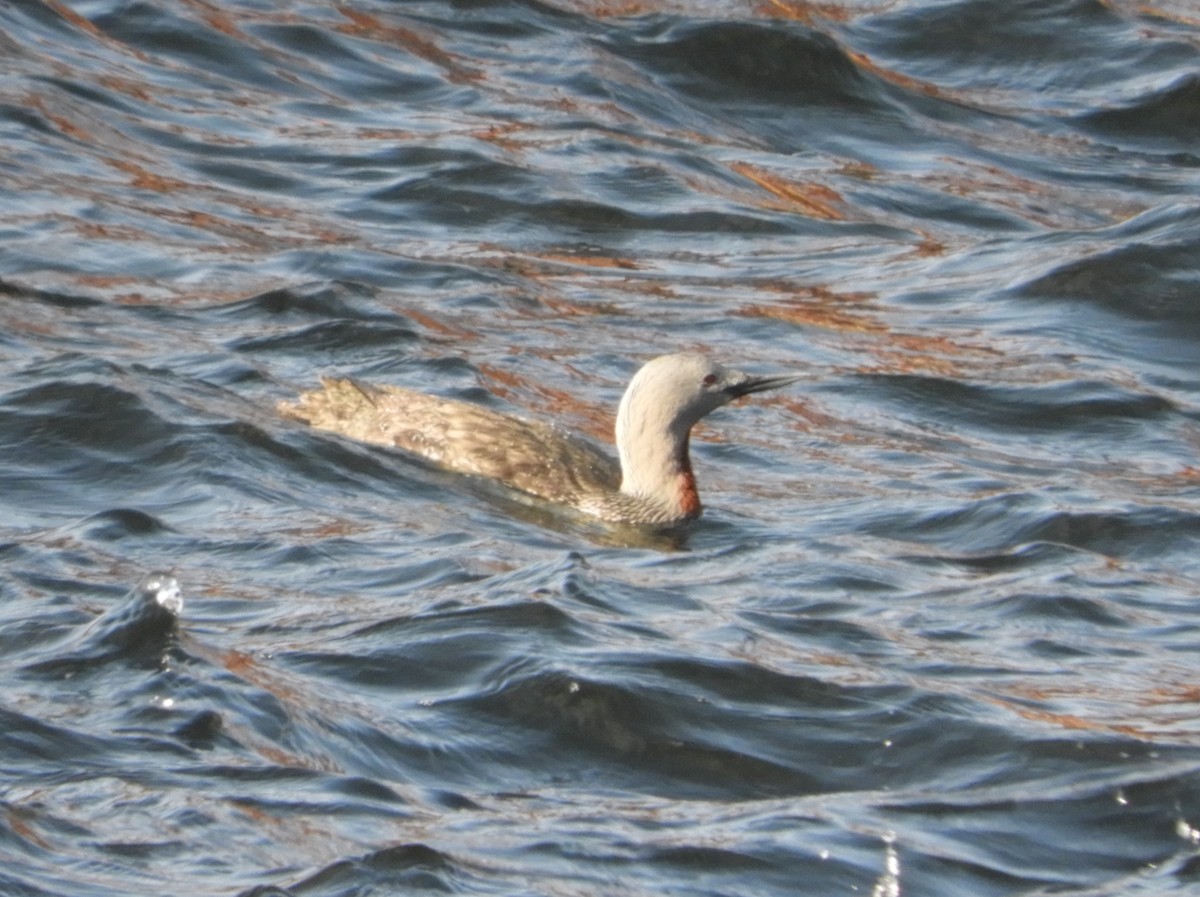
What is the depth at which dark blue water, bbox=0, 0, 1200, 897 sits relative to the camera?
241 inches

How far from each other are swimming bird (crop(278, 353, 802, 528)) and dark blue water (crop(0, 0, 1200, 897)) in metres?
0.15

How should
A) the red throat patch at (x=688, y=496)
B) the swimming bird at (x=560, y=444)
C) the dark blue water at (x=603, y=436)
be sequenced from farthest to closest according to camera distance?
the swimming bird at (x=560, y=444)
the red throat patch at (x=688, y=496)
the dark blue water at (x=603, y=436)

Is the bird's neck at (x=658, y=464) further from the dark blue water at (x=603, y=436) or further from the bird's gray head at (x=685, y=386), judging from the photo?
the dark blue water at (x=603, y=436)

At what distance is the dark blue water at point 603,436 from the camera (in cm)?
612

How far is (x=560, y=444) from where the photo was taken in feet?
34.7

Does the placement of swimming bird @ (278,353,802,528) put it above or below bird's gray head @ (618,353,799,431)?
below

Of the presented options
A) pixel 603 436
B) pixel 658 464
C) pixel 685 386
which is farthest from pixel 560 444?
pixel 603 436

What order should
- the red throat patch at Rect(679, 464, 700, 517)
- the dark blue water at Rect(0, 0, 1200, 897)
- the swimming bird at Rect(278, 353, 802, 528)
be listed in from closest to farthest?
the dark blue water at Rect(0, 0, 1200, 897) → the red throat patch at Rect(679, 464, 700, 517) → the swimming bird at Rect(278, 353, 802, 528)

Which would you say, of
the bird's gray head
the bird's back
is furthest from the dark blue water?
the bird's gray head

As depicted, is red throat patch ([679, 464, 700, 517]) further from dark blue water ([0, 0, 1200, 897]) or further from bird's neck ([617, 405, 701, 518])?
dark blue water ([0, 0, 1200, 897])

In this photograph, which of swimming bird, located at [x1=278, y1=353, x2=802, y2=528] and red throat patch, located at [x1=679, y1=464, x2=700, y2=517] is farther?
swimming bird, located at [x1=278, y1=353, x2=802, y2=528]

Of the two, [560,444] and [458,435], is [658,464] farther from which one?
[458,435]

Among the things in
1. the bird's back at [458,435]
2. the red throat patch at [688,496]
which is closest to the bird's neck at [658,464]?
the red throat patch at [688,496]

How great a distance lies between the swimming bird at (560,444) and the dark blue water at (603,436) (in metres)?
0.15
